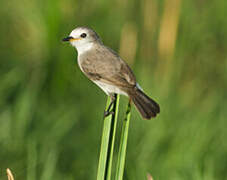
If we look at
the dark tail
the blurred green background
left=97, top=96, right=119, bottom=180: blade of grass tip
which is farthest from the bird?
the blurred green background

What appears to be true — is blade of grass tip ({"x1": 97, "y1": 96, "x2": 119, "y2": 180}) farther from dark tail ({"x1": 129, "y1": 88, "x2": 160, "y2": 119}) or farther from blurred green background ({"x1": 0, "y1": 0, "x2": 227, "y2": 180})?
blurred green background ({"x1": 0, "y1": 0, "x2": 227, "y2": 180})

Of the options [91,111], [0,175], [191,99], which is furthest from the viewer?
[191,99]

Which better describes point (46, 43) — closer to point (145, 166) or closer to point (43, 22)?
point (43, 22)

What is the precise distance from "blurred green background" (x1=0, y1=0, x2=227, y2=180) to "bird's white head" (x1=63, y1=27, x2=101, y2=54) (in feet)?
3.81

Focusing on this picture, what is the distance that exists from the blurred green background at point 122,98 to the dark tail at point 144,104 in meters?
1.04

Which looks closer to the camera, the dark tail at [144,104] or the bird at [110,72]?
the dark tail at [144,104]

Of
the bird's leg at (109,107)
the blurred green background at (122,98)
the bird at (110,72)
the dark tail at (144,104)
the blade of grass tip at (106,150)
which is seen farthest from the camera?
the blurred green background at (122,98)

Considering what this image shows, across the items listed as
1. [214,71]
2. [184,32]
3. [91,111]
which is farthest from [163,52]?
[91,111]

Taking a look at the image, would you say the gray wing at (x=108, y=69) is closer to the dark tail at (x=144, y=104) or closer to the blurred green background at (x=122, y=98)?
the dark tail at (x=144, y=104)

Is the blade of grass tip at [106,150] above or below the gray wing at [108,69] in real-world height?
below

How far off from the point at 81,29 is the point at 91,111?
251 centimetres

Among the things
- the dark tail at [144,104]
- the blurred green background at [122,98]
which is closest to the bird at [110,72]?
the dark tail at [144,104]

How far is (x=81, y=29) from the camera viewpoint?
10.1ft

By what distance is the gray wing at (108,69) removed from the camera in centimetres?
287
